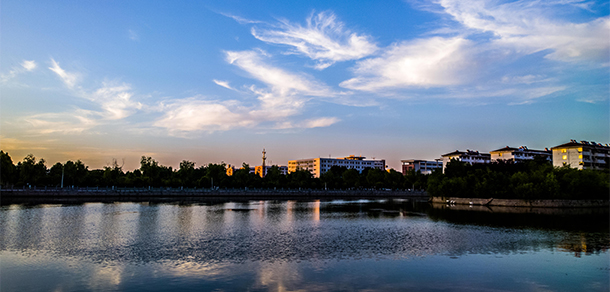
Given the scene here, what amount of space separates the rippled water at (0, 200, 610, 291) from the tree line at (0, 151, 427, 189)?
85294mm

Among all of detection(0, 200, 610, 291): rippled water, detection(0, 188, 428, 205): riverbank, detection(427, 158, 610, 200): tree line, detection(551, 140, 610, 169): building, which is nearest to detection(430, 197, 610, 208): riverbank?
detection(427, 158, 610, 200): tree line

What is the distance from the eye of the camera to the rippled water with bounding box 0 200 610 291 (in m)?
16.4

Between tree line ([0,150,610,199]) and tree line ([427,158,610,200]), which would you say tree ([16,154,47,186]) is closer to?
tree line ([0,150,610,199])

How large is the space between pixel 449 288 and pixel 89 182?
4702 inches

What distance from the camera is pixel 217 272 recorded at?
18047 mm

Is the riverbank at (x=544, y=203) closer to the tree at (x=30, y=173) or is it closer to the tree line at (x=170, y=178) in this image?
the tree line at (x=170, y=178)

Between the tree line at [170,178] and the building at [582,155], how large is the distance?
44.5 metres

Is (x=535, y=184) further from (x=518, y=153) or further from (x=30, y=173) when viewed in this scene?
(x=30, y=173)

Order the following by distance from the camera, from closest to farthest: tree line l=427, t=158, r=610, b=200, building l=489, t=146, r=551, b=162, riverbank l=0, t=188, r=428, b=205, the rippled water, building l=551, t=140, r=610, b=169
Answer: the rippled water < tree line l=427, t=158, r=610, b=200 < riverbank l=0, t=188, r=428, b=205 < building l=551, t=140, r=610, b=169 < building l=489, t=146, r=551, b=162

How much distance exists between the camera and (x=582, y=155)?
12038cm

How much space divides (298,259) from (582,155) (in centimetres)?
12988

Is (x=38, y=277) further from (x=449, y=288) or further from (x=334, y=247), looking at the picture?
(x=449, y=288)

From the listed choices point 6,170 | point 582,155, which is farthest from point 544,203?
point 6,170

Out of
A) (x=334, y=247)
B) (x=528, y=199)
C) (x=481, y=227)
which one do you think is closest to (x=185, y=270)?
(x=334, y=247)
